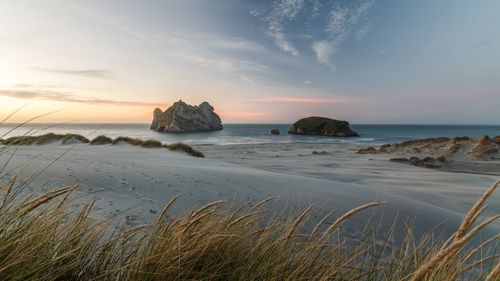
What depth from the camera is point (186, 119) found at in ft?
346

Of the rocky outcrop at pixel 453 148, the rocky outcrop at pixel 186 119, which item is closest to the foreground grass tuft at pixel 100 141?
the rocky outcrop at pixel 453 148

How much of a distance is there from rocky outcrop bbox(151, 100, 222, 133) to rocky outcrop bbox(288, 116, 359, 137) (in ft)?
123

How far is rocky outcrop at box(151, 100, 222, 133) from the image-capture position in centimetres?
10412

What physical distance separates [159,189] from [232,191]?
165 cm

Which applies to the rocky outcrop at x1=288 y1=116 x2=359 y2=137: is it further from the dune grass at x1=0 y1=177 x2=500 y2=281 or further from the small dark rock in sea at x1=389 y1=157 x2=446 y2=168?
the dune grass at x1=0 y1=177 x2=500 y2=281

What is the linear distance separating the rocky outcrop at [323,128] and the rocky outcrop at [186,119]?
123 ft

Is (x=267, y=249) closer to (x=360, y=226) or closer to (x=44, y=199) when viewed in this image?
(x=44, y=199)

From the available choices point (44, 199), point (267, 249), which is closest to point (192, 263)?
point (267, 249)

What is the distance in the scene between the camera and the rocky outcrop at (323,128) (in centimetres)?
7044

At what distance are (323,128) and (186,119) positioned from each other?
49.4m

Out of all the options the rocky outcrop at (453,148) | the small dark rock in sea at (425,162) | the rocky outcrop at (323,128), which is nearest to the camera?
the small dark rock in sea at (425,162)

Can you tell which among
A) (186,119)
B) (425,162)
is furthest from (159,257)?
(186,119)

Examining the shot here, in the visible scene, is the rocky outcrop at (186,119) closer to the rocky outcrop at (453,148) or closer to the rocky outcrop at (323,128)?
the rocky outcrop at (323,128)

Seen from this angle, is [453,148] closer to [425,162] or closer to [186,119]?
[425,162]
